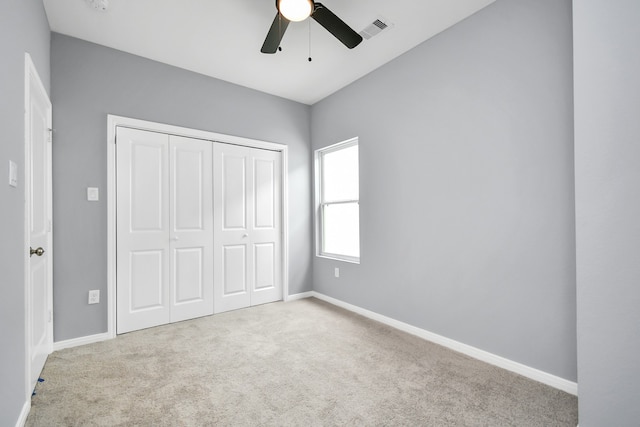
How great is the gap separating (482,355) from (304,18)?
2884 mm

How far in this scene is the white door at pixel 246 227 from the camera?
11.8 ft

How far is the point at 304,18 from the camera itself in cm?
201

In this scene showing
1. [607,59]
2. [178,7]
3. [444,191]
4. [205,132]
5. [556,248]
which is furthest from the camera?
[205,132]

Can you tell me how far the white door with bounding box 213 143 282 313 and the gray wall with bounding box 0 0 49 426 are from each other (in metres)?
1.91

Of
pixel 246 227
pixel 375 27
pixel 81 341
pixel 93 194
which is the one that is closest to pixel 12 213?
pixel 93 194

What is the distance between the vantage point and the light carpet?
1.72 m

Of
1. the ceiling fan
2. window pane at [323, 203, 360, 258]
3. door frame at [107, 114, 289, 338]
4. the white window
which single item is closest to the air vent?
the ceiling fan

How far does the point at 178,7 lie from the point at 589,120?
2903 mm

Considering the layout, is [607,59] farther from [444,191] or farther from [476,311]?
[476,311]

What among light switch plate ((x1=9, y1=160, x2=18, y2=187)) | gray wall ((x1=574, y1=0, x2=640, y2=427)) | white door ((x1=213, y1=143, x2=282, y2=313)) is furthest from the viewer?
white door ((x1=213, y1=143, x2=282, y2=313))

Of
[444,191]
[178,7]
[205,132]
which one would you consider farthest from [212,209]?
[444,191]

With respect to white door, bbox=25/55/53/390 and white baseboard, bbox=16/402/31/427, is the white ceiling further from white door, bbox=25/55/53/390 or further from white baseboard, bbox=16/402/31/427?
white baseboard, bbox=16/402/31/427

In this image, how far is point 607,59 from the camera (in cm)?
143

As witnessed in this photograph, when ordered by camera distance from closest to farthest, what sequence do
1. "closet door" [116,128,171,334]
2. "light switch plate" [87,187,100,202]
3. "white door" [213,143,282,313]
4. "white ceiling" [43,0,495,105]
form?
"white ceiling" [43,0,495,105]
"light switch plate" [87,187,100,202]
"closet door" [116,128,171,334]
"white door" [213,143,282,313]
